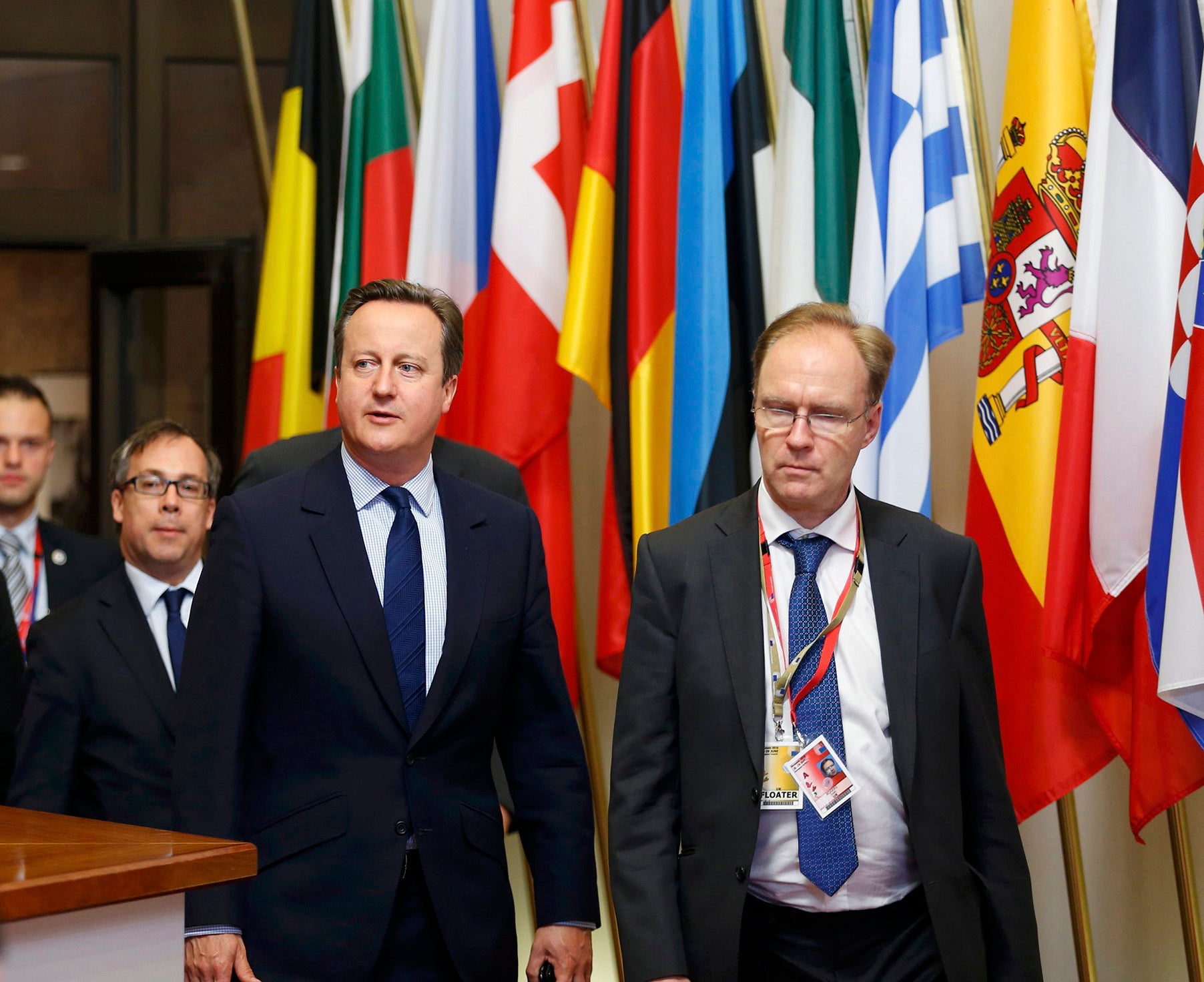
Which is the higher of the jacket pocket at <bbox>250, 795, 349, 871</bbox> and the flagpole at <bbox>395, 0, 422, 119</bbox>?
the flagpole at <bbox>395, 0, 422, 119</bbox>

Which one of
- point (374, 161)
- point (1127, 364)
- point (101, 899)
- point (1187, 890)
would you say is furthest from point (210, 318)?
point (1187, 890)

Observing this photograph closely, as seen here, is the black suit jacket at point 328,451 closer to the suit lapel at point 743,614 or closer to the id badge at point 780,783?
the suit lapel at point 743,614

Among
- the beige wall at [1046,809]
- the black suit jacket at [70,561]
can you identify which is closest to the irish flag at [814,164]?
the beige wall at [1046,809]

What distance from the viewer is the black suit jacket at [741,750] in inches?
69.4

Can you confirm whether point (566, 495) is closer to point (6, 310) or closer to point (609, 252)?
point (609, 252)

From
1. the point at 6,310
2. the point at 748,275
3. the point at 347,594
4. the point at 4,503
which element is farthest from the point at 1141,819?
the point at 6,310

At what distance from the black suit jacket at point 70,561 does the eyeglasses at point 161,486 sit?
672 millimetres

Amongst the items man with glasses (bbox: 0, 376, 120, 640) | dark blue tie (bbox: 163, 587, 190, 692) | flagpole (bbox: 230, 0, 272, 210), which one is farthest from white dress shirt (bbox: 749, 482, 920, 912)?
flagpole (bbox: 230, 0, 272, 210)

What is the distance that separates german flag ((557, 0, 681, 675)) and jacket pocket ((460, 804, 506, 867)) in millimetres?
1291

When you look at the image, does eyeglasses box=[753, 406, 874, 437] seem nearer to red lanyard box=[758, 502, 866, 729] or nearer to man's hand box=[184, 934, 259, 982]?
red lanyard box=[758, 502, 866, 729]

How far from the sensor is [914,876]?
5.93 feet

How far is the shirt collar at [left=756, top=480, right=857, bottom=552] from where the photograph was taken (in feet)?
6.23

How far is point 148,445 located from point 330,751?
1275 millimetres

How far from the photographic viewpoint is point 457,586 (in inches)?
75.2
